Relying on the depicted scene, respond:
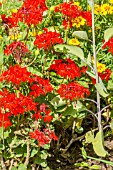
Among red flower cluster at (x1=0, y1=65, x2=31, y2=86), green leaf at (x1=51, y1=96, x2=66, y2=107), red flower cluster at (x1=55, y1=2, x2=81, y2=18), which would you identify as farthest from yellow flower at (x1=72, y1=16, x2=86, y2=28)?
red flower cluster at (x1=0, y1=65, x2=31, y2=86)

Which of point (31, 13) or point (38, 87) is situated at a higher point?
point (31, 13)

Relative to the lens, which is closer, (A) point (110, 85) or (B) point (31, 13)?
(B) point (31, 13)

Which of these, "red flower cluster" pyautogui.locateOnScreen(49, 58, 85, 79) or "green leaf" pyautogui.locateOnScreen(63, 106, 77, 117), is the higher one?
"red flower cluster" pyautogui.locateOnScreen(49, 58, 85, 79)

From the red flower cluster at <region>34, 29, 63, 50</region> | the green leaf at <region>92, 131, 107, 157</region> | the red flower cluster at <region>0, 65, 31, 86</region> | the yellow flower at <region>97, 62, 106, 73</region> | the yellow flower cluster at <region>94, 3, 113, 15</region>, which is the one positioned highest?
the yellow flower cluster at <region>94, 3, 113, 15</region>

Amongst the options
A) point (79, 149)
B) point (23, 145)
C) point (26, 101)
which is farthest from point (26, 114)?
point (79, 149)

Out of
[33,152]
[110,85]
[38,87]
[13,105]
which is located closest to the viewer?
[13,105]

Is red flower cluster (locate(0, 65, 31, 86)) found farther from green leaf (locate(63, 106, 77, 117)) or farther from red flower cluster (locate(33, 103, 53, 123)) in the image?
green leaf (locate(63, 106, 77, 117))

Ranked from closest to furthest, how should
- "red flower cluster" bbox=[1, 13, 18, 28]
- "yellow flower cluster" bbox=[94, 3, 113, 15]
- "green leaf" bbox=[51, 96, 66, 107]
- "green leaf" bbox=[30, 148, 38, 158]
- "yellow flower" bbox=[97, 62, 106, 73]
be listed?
"green leaf" bbox=[30, 148, 38, 158]
"green leaf" bbox=[51, 96, 66, 107]
"red flower cluster" bbox=[1, 13, 18, 28]
"yellow flower" bbox=[97, 62, 106, 73]
"yellow flower cluster" bbox=[94, 3, 113, 15]

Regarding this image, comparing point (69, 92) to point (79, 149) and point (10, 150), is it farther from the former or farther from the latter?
point (79, 149)

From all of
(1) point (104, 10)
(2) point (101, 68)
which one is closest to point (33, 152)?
(2) point (101, 68)

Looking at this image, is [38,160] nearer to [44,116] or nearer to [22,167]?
[22,167]

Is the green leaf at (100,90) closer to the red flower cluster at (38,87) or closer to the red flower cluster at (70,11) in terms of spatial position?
the red flower cluster at (38,87)

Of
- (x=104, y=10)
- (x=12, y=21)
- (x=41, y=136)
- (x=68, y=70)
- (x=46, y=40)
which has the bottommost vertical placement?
(x=41, y=136)

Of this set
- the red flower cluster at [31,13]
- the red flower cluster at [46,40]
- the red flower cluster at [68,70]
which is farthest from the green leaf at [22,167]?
the red flower cluster at [31,13]
